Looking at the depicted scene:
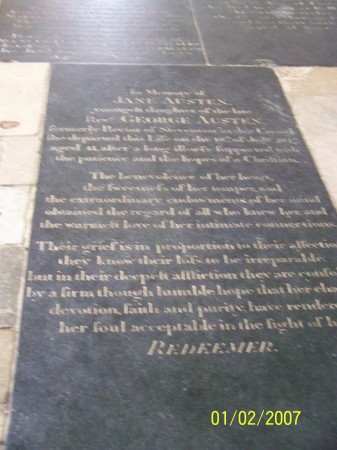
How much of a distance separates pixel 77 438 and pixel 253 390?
1.98 feet

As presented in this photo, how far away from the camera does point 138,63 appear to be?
3354mm

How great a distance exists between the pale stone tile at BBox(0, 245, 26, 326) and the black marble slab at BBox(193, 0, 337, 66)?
71.4 inches

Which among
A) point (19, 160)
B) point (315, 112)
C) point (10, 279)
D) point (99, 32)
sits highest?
point (99, 32)

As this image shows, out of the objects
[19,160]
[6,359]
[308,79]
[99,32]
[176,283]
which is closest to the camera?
[6,359]

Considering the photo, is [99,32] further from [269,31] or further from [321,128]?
[321,128]

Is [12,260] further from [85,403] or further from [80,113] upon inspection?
[80,113]

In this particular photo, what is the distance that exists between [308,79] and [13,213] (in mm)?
1954

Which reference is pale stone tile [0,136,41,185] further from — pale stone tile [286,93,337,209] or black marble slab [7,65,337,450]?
pale stone tile [286,93,337,209]

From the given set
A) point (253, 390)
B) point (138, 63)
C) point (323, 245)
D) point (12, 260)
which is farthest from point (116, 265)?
point (138, 63)

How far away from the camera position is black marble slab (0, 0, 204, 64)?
134 inches

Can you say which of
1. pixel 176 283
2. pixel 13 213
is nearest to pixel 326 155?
pixel 176 283

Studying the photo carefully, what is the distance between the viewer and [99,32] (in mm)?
3613

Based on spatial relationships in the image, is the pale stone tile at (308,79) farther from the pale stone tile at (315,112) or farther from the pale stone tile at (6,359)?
the pale stone tile at (6,359)

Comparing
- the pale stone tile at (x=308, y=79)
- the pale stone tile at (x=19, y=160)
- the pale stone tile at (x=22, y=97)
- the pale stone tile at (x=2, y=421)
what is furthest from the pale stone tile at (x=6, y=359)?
the pale stone tile at (x=308, y=79)
